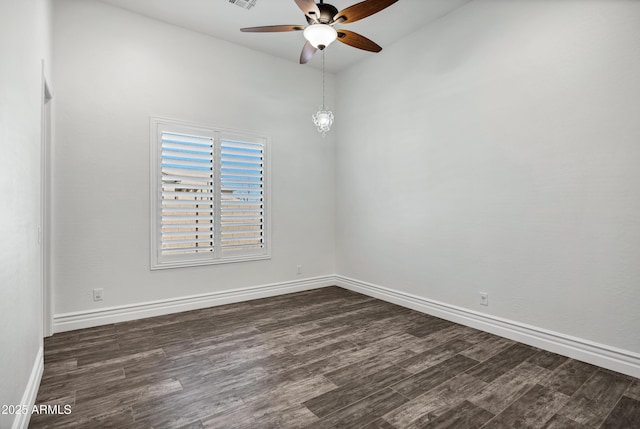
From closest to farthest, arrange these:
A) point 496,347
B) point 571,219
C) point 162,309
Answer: point 571,219, point 496,347, point 162,309

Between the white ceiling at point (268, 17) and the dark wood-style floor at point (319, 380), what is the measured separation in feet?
11.4

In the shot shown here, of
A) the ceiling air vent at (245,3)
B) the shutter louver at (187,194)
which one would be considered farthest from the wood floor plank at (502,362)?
the ceiling air vent at (245,3)

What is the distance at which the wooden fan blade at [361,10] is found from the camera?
239 centimetres

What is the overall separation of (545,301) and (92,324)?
14.7 feet

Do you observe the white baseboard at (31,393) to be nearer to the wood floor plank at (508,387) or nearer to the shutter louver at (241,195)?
the shutter louver at (241,195)

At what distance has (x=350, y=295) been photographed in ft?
15.7

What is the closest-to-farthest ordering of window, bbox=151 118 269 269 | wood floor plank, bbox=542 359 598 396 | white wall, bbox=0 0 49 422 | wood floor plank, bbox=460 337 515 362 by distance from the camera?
white wall, bbox=0 0 49 422, wood floor plank, bbox=542 359 598 396, wood floor plank, bbox=460 337 515 362, window, bbox=151 118 269 269

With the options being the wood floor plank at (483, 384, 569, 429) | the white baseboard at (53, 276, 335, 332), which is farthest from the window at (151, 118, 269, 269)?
the wood floor plank at (483, 384, 569, 429)

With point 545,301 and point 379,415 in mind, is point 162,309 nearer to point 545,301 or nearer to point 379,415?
point 379,415

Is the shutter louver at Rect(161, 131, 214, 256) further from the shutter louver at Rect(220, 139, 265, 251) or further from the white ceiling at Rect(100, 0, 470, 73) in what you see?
the white ceiling at Rect(100, 0, 470, 73)

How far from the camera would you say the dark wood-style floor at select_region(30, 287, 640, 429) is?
195cm

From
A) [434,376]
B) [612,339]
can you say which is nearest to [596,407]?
[612,339]

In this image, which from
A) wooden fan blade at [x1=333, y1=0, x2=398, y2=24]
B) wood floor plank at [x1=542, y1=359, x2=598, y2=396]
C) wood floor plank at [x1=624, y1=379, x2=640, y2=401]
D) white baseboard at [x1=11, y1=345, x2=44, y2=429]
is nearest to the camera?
white baseboard at [x1=11, y1=345, x2=44, y2=429]

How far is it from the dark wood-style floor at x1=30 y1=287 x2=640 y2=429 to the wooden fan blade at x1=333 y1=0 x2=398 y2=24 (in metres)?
2.73
